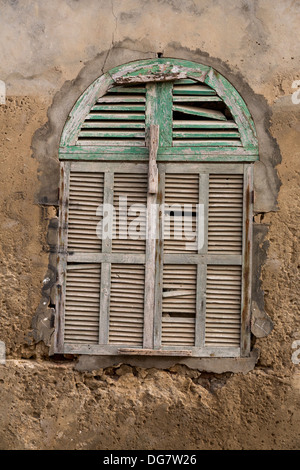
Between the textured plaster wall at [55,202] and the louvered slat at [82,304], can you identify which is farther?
the louvered slat at [82,304]

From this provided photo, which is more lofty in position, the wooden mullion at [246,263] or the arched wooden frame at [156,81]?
the arched wooden frame at [156,81]

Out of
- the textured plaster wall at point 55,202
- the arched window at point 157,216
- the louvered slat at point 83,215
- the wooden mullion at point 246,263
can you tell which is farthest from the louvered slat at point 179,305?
the louvered slat at point 83,215

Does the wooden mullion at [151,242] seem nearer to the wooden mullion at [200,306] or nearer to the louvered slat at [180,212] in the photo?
the louvered slat at [180,212]

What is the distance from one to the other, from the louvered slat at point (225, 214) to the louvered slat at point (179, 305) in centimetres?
28

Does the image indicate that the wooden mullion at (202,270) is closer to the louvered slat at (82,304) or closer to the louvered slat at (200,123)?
the louvered slat at (200,123)

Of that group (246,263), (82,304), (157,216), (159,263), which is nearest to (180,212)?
(157,216)

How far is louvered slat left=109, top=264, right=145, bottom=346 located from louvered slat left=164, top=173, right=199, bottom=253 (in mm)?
327

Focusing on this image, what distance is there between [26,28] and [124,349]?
105 inches

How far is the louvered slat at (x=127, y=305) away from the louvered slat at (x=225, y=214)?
0.61 m

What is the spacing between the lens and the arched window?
12.9ft

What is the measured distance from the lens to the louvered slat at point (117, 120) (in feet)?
13.2

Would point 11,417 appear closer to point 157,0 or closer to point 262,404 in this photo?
point 262,404

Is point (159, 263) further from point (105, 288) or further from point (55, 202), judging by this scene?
point (55, 202)

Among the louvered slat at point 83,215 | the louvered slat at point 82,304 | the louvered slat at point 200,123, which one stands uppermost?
the louvered slat at point 200,123
